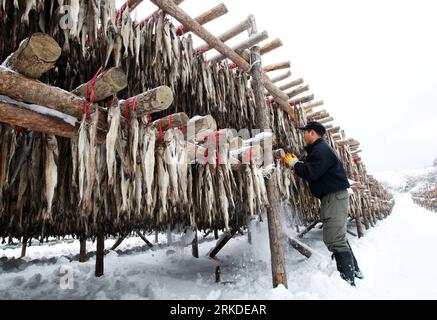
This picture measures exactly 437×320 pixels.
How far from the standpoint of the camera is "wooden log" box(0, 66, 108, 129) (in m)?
1.47

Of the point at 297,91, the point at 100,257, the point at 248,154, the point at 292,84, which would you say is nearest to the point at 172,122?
the point at 248,154

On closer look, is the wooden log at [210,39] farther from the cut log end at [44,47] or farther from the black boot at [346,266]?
the black boot at [346,266]

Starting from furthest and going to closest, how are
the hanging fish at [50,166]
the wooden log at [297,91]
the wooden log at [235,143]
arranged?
1. the wooden log at [297,91]
2. the wooden log at [235,143]
3. the hanging fish at [50,166]

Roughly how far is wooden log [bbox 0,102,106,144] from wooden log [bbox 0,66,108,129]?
72mm

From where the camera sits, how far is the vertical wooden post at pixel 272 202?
3.81m

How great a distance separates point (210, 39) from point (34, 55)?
3059 mm

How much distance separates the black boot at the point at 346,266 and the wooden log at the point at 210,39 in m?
3.17

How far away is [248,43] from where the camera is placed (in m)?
4.50

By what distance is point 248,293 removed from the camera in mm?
3877

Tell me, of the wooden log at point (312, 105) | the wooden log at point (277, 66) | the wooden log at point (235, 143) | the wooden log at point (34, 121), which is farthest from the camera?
the wooden log at point (312, 105)

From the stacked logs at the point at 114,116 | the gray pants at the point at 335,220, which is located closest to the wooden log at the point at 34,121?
the stacked logs at the point at 114,116

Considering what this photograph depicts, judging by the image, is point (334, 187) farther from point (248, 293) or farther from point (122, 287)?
point (122, 287)

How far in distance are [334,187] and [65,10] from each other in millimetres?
3655
